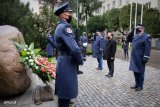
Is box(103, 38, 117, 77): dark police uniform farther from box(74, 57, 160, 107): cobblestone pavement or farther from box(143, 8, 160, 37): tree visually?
box(143, 8, 160, 37): tree

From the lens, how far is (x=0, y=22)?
11641 millimetres

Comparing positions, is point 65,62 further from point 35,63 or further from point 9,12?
point 9,12

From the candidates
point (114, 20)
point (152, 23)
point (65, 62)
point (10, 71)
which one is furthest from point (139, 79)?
point (114, 20)

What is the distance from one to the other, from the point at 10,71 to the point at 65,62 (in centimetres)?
212

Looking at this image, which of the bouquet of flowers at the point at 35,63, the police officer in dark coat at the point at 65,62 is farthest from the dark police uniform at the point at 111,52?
the police officer in dark coat at the point at 65,62

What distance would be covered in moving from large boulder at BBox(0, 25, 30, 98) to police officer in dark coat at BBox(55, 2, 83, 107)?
1.96 m

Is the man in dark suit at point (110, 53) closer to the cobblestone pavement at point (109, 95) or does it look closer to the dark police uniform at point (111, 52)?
the dark police uniform at point (111, 52)

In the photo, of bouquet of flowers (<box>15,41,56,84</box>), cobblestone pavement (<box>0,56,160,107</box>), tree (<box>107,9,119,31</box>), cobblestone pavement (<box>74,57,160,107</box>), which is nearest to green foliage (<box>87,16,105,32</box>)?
tree (<box>107,9,119,31</box>)

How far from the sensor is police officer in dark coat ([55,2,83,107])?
14.0ft

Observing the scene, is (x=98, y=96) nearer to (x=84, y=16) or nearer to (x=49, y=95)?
(x=49, y=95)

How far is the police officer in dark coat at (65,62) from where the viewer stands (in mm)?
4270

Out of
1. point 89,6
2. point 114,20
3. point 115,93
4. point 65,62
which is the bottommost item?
point 115,93

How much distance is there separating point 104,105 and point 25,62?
6.92 feet

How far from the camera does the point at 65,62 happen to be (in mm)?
4418
